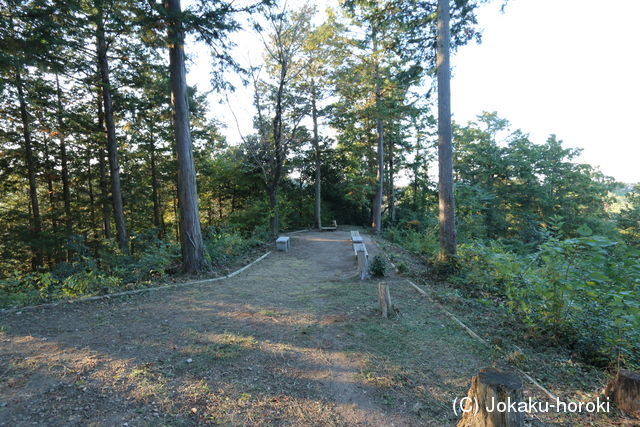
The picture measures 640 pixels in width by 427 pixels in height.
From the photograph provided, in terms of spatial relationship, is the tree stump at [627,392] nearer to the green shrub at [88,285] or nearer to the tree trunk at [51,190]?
the green shrub at [88,285]

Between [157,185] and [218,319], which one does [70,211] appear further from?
[218,319]

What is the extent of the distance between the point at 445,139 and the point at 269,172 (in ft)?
29.2

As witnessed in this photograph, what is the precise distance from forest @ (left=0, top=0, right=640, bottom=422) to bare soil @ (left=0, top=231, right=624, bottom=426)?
140 cm

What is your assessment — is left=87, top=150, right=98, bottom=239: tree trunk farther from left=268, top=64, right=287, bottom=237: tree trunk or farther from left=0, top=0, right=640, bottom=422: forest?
left=268, top=64, right=287, bottom=237: tree trunk

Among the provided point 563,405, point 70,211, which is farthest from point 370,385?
point 70,211

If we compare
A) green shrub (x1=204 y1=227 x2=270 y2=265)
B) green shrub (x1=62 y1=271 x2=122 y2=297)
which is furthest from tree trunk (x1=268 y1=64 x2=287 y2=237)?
green shrub (x1=62 y1=271 x2=122 y2=297)

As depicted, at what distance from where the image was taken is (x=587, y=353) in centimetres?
321

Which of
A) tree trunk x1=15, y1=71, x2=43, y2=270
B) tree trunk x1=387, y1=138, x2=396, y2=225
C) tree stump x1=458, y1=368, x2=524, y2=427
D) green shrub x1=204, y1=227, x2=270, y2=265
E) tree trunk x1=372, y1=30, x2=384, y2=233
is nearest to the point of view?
tree stump x1=458, y1=368, x2=524, y2=427

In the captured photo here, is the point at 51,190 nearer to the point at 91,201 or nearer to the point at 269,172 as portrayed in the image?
the point at 91,201

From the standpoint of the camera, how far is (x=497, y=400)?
183cm

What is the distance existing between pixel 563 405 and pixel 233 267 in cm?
765

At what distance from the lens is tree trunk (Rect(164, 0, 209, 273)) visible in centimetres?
709

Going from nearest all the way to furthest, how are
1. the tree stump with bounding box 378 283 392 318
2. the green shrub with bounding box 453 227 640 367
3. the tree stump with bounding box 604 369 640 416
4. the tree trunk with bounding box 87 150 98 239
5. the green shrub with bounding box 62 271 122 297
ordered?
the tree stump with bounding box 604 369 640 416 → the green shrub with bounding box 453 227 640 367 → the tree stump with bounding box 378 283 392 318 → the green shrub with bounding box 62 271 122 297 → the tree trunk with bounding box 87 150 98 239

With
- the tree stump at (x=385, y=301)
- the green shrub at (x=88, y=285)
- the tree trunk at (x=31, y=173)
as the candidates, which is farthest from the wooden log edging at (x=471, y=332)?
the tree trunk at (x=31, y=173)
